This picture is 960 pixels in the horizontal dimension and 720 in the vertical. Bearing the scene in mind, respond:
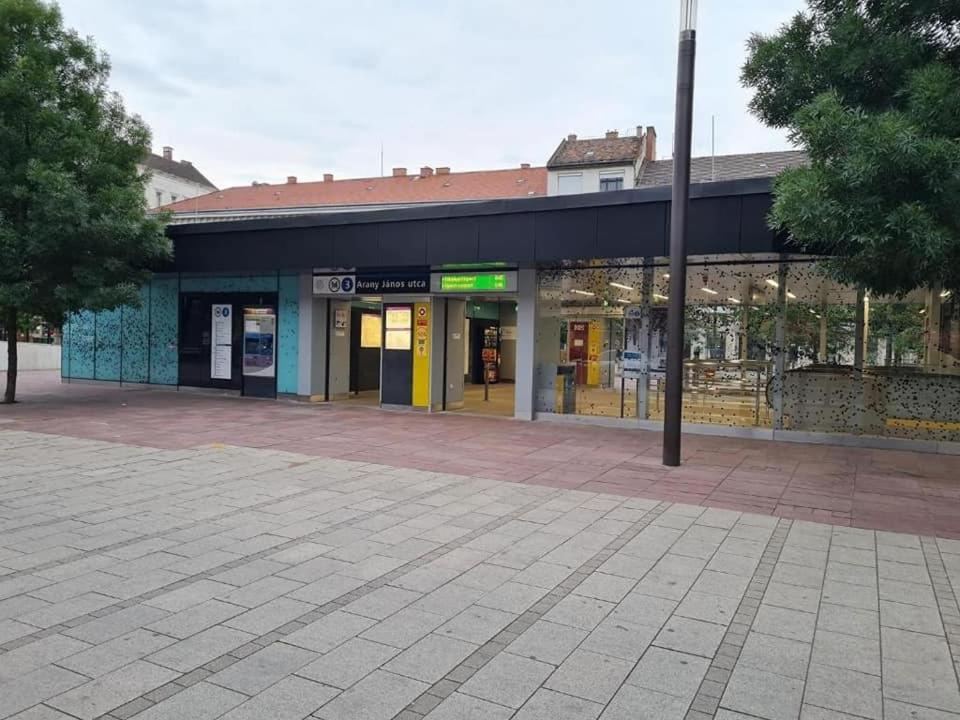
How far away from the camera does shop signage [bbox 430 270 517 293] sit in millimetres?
13766

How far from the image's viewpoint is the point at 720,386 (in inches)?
493

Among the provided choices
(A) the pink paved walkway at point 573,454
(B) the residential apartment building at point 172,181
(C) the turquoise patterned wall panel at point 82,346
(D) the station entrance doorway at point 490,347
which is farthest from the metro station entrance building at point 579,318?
(B) the residential apartment building at point 172,181

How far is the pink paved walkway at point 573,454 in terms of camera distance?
24.8ft

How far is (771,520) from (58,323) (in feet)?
48.7

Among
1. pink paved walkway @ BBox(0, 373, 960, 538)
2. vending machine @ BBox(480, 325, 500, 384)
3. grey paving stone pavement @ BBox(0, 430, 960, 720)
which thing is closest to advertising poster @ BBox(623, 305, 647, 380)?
pink paved walkway @ BBox(0, 373, 960, 538)

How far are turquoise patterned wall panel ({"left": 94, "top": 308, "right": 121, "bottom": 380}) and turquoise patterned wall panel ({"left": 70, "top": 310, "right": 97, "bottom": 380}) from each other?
0.21 meters

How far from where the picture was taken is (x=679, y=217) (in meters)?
9.14

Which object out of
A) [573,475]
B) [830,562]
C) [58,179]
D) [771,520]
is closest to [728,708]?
[830,562]

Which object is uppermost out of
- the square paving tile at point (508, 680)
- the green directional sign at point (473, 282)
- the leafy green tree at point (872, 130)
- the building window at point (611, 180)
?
the building window at point (611, 180)

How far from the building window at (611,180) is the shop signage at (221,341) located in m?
28.0

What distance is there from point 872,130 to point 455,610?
5.90 metres

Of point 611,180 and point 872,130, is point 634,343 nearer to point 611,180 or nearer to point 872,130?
point 872,130

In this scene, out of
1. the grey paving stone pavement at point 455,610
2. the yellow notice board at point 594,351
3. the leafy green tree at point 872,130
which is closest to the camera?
the grey paving stone pavement at point 455,610

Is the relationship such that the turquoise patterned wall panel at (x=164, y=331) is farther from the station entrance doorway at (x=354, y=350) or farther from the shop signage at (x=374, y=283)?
the shop signage at (x=374, y=283)
